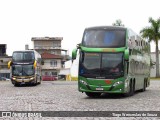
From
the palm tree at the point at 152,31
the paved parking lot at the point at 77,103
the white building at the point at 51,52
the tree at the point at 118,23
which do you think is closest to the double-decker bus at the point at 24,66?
the paved parking lot at the point at 77,103

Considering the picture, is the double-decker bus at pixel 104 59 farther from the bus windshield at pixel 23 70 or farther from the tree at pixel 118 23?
the tree at pixel 118 23

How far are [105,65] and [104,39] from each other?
131 centimetres

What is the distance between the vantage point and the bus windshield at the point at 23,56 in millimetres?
45344

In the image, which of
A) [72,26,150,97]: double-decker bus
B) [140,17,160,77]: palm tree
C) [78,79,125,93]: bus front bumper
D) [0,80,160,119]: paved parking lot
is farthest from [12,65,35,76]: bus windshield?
[140,17,160,77]: palm tree

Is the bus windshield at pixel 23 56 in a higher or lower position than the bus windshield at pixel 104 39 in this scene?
lower

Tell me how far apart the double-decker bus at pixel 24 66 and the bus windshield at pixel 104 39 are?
21.1m

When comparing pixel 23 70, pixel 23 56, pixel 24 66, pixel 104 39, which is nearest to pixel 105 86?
pixel 104 39

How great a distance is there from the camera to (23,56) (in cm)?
4550

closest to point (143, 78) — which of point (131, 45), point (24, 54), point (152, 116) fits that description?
point (131, 45)

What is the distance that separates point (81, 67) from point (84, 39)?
1424mm

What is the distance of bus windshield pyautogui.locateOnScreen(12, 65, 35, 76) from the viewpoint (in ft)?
152

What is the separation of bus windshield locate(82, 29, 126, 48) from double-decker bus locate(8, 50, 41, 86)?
2108 centimetres

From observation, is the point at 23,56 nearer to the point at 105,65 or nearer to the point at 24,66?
the point at 24,66

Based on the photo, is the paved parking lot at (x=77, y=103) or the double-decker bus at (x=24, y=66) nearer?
the paved parking lot at (x=77, y=103)
